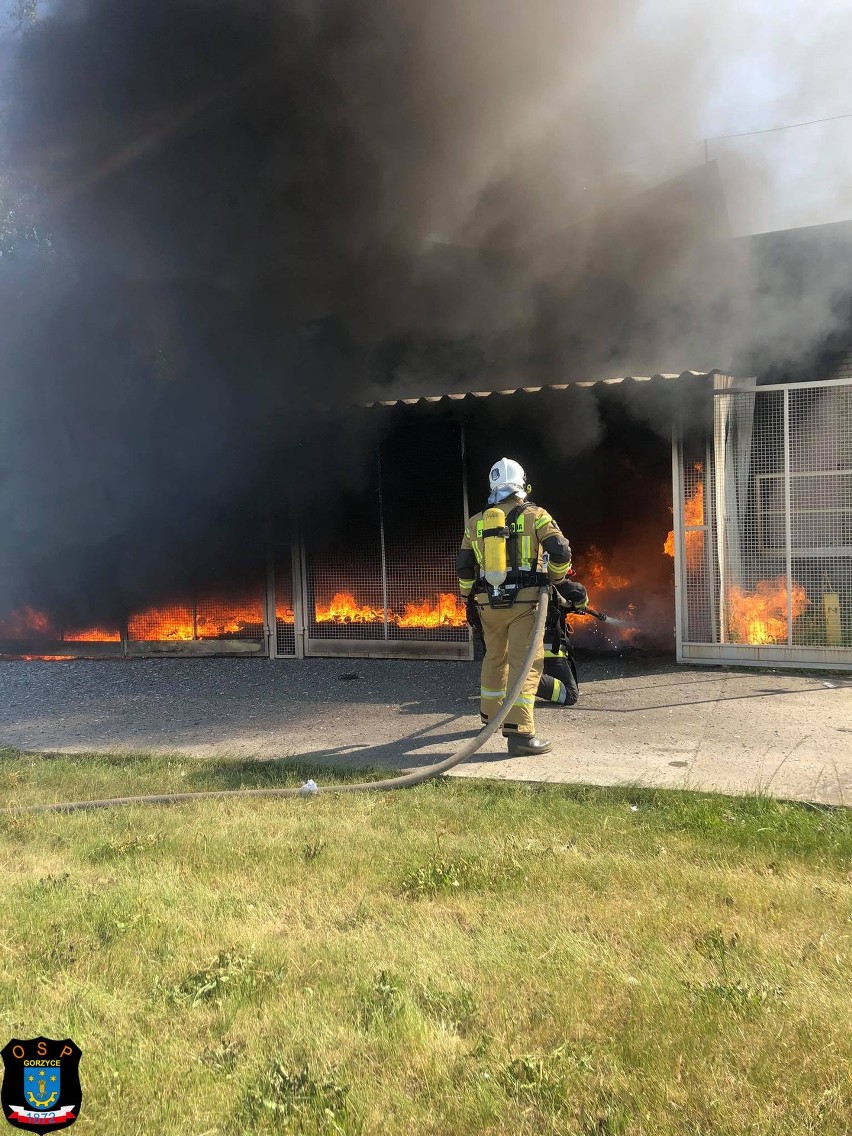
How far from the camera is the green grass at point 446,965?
79.4 inches

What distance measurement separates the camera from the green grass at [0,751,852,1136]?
2018 mm

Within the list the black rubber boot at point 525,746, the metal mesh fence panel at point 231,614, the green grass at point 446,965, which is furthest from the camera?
the metal mesh fence panel at point 231,614

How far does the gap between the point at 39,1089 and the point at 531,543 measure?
424cm

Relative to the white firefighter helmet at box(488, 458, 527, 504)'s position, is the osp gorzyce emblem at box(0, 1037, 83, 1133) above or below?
below

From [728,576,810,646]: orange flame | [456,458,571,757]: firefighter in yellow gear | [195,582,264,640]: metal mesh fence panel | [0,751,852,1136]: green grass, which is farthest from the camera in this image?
[195,582,264,640]: metal mesh fence panel

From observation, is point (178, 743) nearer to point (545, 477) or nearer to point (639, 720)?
point (639, 720)

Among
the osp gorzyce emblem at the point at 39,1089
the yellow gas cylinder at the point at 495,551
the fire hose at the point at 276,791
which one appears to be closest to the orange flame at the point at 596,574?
the yellow gas cylinder at the point at 495,551

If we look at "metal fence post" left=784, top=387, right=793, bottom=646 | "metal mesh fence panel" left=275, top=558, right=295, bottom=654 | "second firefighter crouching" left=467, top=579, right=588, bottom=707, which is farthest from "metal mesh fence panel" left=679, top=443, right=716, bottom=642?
"metal mesh fence panel" left=275, top=558, right=295, bottom=654

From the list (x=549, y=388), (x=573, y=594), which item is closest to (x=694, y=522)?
(x=549, y=388)

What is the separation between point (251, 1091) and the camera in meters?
2.07

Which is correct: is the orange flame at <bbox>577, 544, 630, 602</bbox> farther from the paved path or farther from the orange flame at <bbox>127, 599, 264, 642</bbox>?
the orange flame at <bbox>127, 599, 264, 642</bbox>

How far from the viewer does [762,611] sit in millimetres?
7738

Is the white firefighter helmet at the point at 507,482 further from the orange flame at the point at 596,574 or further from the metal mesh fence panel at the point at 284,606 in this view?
the orange flame at the point at 596,574

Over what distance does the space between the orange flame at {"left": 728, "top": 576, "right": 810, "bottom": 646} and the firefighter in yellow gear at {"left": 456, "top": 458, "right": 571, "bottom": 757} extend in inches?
119
